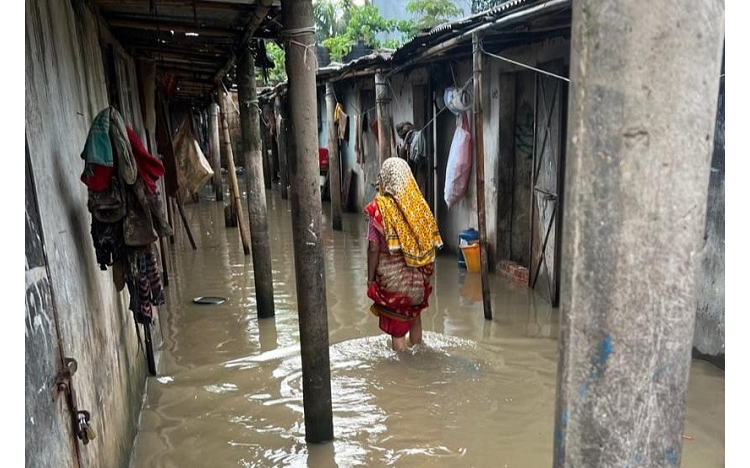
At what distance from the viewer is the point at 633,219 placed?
1.16 metres

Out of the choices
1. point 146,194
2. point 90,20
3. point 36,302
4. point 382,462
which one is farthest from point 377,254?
point 36,302

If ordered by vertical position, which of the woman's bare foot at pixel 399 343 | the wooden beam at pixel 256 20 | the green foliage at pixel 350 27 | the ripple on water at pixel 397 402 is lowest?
the ripple on water at pixel 397 402

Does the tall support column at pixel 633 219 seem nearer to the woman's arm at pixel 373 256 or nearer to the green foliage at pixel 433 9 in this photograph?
the woman's arm at pixel 373 256

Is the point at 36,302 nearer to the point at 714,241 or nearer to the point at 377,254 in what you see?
the point at 377,254

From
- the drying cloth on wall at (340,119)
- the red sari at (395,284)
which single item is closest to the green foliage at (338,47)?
the drying cloth on wall at (340,119)

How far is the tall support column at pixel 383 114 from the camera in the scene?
972cm

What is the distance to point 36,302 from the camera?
1.94 m

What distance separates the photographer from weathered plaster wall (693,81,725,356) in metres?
4.28

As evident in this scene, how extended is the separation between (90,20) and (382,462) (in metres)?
3.90

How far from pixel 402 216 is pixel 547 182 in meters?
2.67

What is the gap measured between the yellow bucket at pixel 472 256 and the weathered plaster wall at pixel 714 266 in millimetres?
3592

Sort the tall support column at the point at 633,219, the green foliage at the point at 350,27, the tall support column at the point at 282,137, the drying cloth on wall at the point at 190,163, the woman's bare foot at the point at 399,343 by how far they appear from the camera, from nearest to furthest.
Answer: the tall support column at the point at 633,219
the woman's bare foot at the point at 399,343
the drying cloth on wall at the point at 190,163
the tall support column at the point at 282,137
the green foliage at the point at 350,27

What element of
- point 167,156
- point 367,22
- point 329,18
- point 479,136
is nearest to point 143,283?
point 479,136

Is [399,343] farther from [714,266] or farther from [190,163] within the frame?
[190,163]
